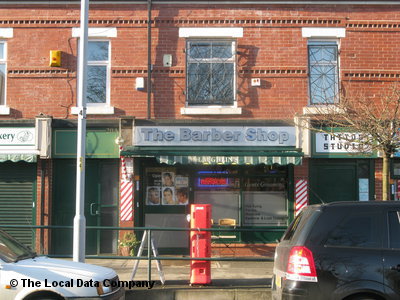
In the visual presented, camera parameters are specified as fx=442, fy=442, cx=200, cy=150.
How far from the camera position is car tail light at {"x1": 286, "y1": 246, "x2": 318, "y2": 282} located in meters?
4.84

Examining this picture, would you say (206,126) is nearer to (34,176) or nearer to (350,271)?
(34,176)

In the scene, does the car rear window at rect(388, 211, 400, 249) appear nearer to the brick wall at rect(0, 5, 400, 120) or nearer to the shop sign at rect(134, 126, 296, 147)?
the shop sign at rect(134, 126, 296, 147)

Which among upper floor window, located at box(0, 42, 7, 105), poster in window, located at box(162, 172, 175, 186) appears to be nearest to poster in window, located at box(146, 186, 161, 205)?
poster in window, located at box(162, 172, 175, 186)

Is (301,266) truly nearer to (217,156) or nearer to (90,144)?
(217,156)

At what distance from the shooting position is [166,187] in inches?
440

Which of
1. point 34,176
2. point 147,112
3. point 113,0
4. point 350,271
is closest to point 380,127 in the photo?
point 350,271

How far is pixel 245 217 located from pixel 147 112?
3.60 meters

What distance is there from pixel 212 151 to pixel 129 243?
289cm

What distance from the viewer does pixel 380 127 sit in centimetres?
717

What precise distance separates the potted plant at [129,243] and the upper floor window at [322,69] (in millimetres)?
5581

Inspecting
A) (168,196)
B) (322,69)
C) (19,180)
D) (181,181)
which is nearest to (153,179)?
(168,196)

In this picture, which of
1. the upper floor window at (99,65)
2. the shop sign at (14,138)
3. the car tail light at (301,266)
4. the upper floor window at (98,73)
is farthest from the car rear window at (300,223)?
the shop sign at (14,138)

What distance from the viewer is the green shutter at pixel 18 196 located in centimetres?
1101

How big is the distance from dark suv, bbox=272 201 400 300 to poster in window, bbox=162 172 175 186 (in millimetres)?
6187
